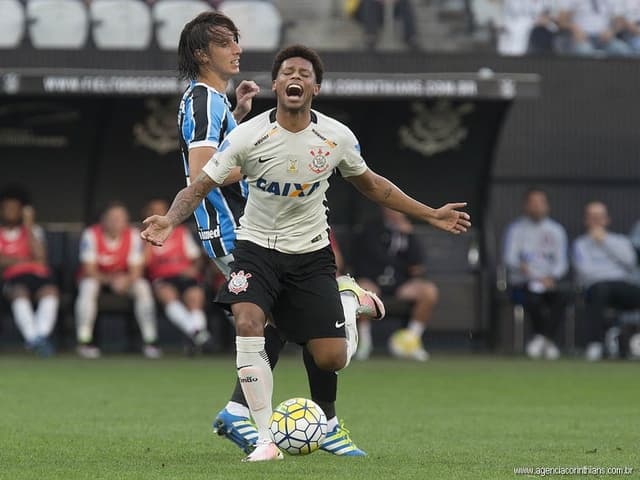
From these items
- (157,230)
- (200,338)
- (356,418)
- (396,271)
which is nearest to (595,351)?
(396,271)

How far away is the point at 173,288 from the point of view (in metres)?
15.9

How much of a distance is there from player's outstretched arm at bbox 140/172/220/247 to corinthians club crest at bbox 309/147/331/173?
1.56 feet

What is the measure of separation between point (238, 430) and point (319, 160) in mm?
1409

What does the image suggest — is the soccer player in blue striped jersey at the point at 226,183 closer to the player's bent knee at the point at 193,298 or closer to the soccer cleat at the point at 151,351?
the player's bent knee at the point at 193,298

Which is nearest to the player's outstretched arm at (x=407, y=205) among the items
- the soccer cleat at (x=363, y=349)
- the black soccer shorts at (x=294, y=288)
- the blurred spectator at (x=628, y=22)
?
the black soccer shorts at (x=294, y=288)

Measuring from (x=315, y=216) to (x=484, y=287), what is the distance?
1004 centimetres

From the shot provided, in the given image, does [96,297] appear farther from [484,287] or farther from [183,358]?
[484,287]

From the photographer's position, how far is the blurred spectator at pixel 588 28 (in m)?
17.7

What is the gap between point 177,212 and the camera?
649cm

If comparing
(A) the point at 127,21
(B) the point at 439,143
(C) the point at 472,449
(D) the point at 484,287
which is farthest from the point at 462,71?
(C) the point at 472,449

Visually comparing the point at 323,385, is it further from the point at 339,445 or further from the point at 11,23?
the point at 11,23

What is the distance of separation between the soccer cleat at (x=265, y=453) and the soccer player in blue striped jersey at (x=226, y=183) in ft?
1.16

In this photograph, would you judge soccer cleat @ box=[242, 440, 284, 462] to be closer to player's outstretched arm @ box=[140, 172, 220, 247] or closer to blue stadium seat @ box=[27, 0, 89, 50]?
player's outstretched arm @ box=[140, 172, 220, 247]

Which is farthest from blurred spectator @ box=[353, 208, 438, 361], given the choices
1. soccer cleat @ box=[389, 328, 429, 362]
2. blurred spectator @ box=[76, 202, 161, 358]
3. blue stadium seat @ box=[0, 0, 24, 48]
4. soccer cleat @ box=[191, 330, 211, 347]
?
blue stadium seat @ box=[0, 0, 24, 48]
